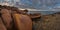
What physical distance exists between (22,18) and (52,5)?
2.05ft

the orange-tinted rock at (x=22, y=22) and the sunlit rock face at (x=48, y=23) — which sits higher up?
the orange-tinted rock at (x=22, y=22)

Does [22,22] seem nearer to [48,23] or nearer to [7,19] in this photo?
[7,19]

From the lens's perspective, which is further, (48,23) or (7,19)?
(48,23)

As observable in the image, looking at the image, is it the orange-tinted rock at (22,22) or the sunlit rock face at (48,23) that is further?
the sunlit rock face at (48,23)

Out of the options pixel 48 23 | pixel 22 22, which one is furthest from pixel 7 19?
pixel 48 23

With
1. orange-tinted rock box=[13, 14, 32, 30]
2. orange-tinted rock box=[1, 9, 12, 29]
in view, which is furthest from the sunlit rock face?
orange-tinted rock box=[1, 9, 12, 29]

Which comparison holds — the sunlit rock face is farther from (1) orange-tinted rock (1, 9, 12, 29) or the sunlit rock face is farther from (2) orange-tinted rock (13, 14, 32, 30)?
(1) orange-tinted rock (1, 9, 12, 29)

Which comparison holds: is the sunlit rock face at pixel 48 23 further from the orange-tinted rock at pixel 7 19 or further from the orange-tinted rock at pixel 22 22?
the orange-tinted rock at pixel 7 19

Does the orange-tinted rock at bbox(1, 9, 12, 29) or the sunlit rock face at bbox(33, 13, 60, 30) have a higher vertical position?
the orange-tinted rock at bbox(1, 9, 12, 29)

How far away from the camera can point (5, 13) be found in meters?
1.62

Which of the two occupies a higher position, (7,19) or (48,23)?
(7,19)

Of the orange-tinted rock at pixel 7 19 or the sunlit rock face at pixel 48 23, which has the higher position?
the orange-tinted rock at pixel 7 19

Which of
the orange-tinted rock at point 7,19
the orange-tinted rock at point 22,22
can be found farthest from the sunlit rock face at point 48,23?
the orange-tinted rock at point 7,19

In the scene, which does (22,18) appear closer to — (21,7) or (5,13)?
(5,13)
